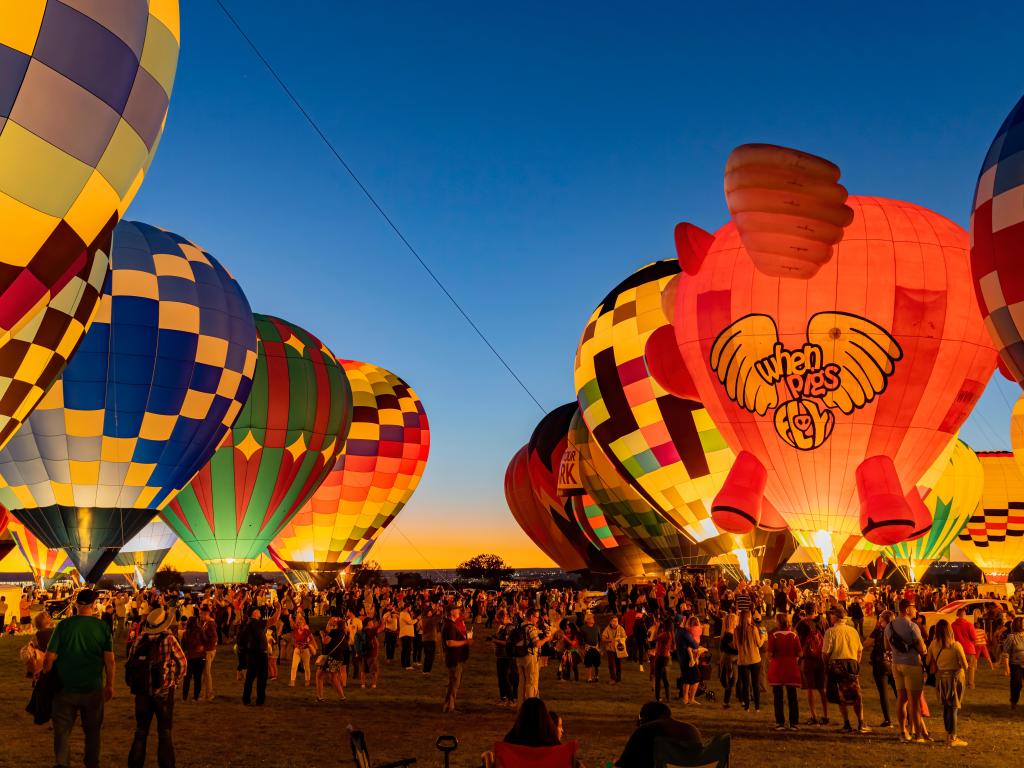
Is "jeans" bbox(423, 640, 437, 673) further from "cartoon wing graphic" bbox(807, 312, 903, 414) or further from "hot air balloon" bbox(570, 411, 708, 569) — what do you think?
"hot air balloon" bbox(570, 411, 708, 569)

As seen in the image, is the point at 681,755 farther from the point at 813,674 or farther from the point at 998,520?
the point at 998,520

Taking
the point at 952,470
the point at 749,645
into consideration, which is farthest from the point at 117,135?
the point at 952,470

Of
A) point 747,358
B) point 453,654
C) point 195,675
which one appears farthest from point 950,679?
point 195,675

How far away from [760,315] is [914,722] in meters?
7.09

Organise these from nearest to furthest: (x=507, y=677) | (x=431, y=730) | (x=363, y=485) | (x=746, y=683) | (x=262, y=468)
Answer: (x=431, y=730) < (x=746, y=683) < (x=507, y=677) < (x=262, y=468) < (x=363, y=485)

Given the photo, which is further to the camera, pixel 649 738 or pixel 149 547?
pixel 149 547

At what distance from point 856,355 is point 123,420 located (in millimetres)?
12876

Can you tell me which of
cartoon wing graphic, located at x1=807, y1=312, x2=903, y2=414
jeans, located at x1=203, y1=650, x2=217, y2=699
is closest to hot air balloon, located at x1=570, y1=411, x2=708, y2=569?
cartoon wing graphic, located at x1=807, y1=312, x2=903, y2=414

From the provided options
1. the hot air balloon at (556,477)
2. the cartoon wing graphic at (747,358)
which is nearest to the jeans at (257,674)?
the cartoon wing graphic at (747,358)

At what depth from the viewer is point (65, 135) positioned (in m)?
9.70

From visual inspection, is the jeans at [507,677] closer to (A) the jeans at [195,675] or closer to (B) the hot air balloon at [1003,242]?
(A) the jeans at [195,675]

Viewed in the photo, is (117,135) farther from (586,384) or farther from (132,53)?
(586,384)

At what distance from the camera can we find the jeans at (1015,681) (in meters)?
10.0

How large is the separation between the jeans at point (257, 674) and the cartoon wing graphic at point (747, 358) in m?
7.64
